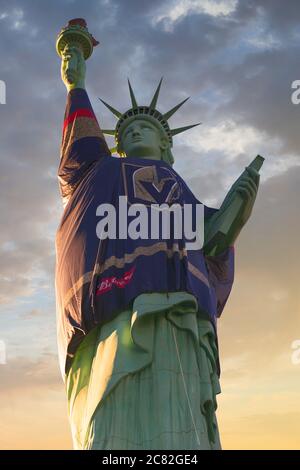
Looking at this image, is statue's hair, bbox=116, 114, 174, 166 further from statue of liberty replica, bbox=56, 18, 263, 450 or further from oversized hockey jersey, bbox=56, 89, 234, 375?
oversized hockey jersey, bbox=56, 89, 234, 375

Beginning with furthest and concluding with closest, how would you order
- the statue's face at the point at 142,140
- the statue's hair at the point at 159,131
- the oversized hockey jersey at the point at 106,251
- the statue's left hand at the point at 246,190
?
the statue's hair at the point at 159,131 → the statue's face at the point at 142,140 → the statue's left hand at the point at 246,190 → the oversized hockey jersey at the point at 106,251

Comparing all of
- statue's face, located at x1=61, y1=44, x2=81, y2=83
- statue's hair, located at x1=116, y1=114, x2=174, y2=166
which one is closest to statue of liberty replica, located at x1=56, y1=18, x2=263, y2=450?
statue's hair, located at x1=116, y1=114, x2=174, y2=166

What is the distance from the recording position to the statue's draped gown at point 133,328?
12.4 m

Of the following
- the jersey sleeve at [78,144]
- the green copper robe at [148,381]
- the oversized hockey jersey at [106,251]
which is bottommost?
the green copper robe at [148,381]

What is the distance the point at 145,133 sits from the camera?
1642 centimetres

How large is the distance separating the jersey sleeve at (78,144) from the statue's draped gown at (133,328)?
52 cm

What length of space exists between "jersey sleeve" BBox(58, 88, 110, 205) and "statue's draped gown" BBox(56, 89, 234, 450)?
1.72 ft

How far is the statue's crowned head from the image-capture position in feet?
53.3

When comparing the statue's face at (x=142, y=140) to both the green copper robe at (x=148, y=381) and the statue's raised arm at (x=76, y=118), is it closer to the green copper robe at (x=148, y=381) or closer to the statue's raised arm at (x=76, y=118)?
the statue's raised arm at (x=76, y=118)

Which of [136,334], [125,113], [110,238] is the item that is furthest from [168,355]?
[125,113]

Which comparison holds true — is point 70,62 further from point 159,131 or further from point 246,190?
point 246,190

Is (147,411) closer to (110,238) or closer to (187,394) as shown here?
(187,394)

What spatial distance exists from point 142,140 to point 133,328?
4855 millimetres

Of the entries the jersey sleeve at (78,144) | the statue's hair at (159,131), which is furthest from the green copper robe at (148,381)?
the statue's hair at (159,131)
